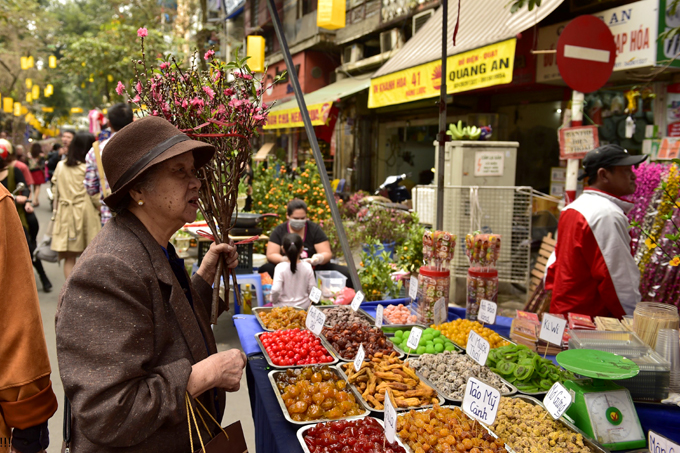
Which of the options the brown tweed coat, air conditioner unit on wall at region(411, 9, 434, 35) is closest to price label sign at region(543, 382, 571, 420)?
the brown tweed coat

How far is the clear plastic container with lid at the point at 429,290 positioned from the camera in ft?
10.5

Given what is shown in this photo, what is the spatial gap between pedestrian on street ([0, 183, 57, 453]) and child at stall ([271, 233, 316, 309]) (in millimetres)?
2816

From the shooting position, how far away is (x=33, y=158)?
13562mm

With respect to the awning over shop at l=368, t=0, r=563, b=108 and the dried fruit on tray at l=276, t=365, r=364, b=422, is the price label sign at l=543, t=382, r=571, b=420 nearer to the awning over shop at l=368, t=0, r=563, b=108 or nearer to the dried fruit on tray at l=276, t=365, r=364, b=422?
the dried fruit on tray at l=276, t=365, r=364, b=422

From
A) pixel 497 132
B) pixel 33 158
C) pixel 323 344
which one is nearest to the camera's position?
pixel 323 344

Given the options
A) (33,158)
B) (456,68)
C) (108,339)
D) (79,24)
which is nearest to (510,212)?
(456,68)

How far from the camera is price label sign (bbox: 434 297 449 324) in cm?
317

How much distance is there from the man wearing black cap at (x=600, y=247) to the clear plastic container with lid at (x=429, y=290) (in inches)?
Result: 30.8

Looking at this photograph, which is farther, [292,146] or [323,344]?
[292,146]

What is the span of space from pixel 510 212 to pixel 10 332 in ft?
17.8

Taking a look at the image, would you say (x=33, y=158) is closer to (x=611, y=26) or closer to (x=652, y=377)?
(x=611, y=26)

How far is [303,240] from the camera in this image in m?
5.70

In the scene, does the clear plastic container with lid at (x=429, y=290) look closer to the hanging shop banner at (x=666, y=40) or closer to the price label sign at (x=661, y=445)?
the price label sign at (x=661, y=445)

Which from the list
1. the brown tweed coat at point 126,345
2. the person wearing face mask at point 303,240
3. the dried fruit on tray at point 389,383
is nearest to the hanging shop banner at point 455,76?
the person wearing face mask at point 303,240
